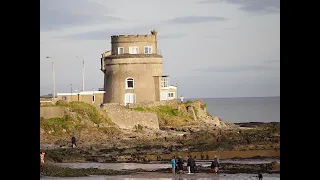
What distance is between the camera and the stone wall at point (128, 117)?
185 feet

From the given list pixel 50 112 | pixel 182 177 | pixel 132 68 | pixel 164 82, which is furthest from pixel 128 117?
pixel 182 177

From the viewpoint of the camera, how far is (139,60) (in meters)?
68.8

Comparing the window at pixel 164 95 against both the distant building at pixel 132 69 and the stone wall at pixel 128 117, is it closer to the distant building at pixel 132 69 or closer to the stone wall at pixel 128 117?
the distant building at pixel 132 69

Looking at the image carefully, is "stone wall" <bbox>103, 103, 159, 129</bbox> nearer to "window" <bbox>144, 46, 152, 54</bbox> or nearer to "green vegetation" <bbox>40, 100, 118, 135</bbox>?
"green vegetation" <bbox>40, 100, 118, 135</bbox>

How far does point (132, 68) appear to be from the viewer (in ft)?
227

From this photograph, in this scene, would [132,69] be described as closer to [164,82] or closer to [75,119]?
[164,82]

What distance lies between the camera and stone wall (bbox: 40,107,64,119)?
4828cm

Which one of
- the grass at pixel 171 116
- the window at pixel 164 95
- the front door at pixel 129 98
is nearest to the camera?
the grass at pixel 171 116

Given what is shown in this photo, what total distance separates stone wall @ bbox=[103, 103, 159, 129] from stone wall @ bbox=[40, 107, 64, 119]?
22.7 feet

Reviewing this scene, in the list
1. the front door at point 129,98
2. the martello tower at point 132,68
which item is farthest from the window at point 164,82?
the front door at point 129,98

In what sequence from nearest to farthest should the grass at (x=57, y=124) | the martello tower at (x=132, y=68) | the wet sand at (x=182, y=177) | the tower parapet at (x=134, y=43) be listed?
the wet sand at (x=182, y=177) → the grass at (x=57, y=124) → the martello tower at (x=132, y=68) → the tower parapet at (x=134, y=43)
